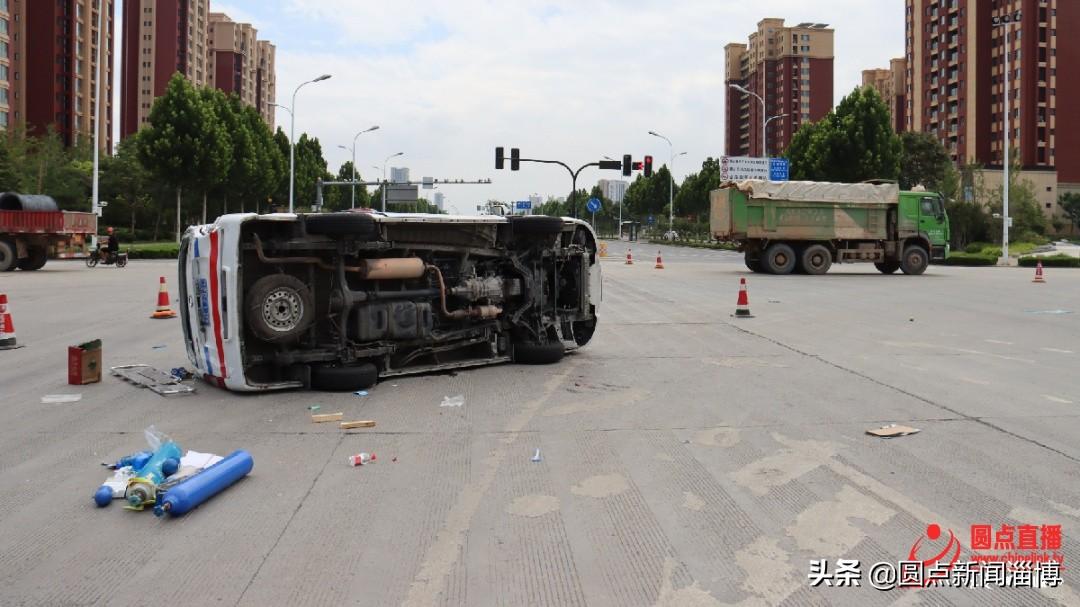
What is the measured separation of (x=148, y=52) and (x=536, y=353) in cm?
13291

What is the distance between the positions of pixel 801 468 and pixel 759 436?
0.88 m

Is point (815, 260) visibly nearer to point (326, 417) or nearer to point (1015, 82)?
point (326, 417)

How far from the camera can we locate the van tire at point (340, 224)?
25.8 ft

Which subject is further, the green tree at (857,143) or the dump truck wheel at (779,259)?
the green tree at (857,143)

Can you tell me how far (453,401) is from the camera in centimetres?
761

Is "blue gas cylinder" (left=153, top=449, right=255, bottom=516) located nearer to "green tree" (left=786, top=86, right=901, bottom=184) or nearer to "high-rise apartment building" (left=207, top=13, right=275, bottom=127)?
"green tree" (left=786, top=86, right=901, bottom=184)

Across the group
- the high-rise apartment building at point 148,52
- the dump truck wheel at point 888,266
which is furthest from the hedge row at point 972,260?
the high-rise apartment building at point 148,52

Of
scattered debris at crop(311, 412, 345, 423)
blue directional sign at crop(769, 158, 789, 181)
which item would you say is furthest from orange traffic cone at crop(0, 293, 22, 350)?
blue directional sign at crop(769, 158, 789, 181)

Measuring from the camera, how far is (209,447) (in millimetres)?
6004

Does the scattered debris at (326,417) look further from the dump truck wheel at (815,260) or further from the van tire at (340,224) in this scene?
the dump truck wheel at (815,260)

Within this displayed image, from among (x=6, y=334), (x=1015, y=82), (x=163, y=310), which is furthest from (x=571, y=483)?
(x=1015, y=82)

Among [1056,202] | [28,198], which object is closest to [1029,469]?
[28,198]

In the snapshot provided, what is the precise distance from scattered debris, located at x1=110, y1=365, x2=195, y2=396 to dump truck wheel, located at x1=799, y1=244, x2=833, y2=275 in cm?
2435

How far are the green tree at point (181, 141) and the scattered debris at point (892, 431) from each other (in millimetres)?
47891
